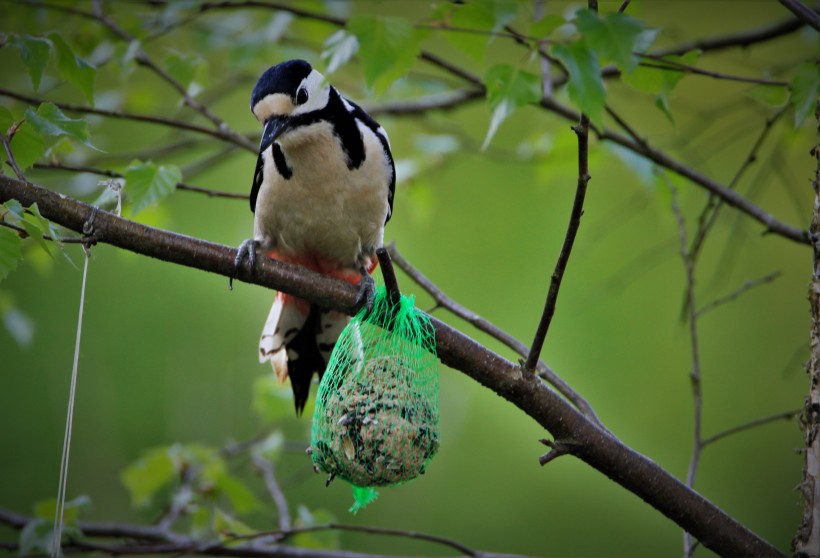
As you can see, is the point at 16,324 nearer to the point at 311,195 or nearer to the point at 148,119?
the point at 148,119

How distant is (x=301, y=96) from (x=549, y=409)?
903mm

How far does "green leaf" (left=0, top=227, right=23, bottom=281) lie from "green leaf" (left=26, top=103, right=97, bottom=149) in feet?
0.70

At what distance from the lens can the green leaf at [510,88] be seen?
1469mm

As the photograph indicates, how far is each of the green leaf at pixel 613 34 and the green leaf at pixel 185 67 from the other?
103 cm

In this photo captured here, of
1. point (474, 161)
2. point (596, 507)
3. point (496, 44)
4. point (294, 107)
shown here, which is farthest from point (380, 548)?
point (294, 107)

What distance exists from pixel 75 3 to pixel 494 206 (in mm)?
2166

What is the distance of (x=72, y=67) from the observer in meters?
1.54

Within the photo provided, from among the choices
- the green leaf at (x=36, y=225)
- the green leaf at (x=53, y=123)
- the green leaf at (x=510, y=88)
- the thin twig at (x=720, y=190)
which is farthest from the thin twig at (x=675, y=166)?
the green leaf at (x=36, y=225)

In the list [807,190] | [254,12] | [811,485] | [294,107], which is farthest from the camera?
[807,190]

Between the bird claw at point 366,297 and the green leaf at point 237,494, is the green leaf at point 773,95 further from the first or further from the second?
the green leaf at point 237,494

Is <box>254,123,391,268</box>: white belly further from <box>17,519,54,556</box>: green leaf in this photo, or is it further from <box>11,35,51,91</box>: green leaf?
<box>17,519,54,556</box>: green leaf

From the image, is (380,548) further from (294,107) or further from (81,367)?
(294,107)

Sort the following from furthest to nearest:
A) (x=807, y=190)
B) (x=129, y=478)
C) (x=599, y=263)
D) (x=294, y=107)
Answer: (x=599, y=263) → (x=807, y=190) → (x=129, y=478) → (x=294, y=107)

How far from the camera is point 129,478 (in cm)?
221
